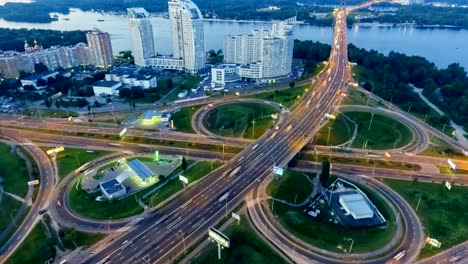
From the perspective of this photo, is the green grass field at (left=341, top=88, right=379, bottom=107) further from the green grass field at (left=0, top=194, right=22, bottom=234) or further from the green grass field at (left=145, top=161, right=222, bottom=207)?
the green grass field at (left=0, top=194, right=22, bottom=234)

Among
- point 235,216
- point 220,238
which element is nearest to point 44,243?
point 220,238

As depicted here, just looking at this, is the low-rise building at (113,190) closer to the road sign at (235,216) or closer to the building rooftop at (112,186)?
the building rooftop at (112,186)

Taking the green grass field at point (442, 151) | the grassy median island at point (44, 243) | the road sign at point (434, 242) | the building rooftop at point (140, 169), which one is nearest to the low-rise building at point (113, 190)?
the building rooftop at point (140, 169)

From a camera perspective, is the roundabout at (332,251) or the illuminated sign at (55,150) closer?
the roundabout at (332,251)

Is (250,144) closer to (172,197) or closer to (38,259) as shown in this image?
(172,197)

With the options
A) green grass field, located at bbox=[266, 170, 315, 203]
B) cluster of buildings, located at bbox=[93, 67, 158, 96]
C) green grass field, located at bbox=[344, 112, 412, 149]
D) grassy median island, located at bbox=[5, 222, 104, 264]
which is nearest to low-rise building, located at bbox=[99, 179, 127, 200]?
grassy median island, located at bbox=[5, 222, 104, 264]

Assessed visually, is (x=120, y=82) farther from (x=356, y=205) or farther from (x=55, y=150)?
(x=356, y=205)

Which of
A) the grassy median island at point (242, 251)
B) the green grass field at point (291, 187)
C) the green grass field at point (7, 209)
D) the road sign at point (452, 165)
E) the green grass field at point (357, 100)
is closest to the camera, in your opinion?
the grassy median island at point (242, 251)
